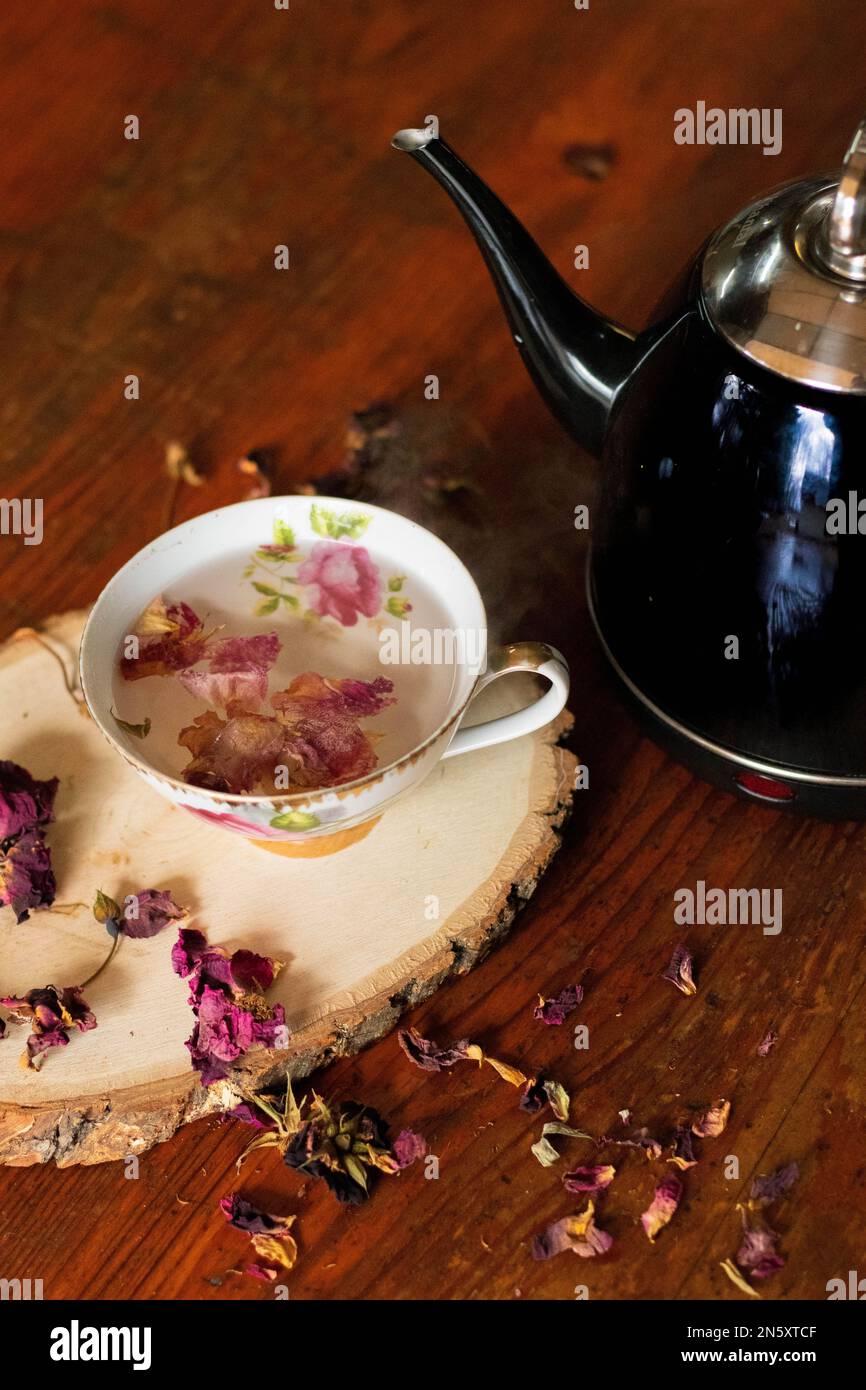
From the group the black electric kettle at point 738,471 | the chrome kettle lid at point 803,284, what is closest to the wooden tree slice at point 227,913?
the black electric kettle at point 738,471

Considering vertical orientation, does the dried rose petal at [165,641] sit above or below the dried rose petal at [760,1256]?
above

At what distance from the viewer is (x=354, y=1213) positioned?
667mm

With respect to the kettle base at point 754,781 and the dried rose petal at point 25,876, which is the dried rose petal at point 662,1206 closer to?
the kettle base at point 754,781

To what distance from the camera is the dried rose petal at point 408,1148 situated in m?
0.67

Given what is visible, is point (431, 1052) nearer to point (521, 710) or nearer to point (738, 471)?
point (521, 710)

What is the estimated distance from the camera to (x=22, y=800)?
750 millimetres

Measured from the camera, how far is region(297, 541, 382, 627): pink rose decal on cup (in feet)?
2.59

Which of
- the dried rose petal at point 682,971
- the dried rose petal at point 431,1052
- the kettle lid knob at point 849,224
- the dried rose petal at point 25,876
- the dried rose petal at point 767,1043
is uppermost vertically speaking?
the kettle lid knob at point 849,224

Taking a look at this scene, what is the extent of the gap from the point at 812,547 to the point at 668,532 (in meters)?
0.08

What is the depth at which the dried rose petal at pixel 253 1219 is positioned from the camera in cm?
66

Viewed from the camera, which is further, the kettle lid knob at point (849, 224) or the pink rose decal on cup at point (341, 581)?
the pink rose decal on cup at point (341, 581)

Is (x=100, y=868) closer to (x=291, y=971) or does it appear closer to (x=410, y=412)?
(x=291, y=971)

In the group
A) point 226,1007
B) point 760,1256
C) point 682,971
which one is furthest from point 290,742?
point 760,1256

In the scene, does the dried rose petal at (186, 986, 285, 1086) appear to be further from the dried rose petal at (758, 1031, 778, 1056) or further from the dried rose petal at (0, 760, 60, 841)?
the dried rose petal at (758, 1031, 778, 1056)
